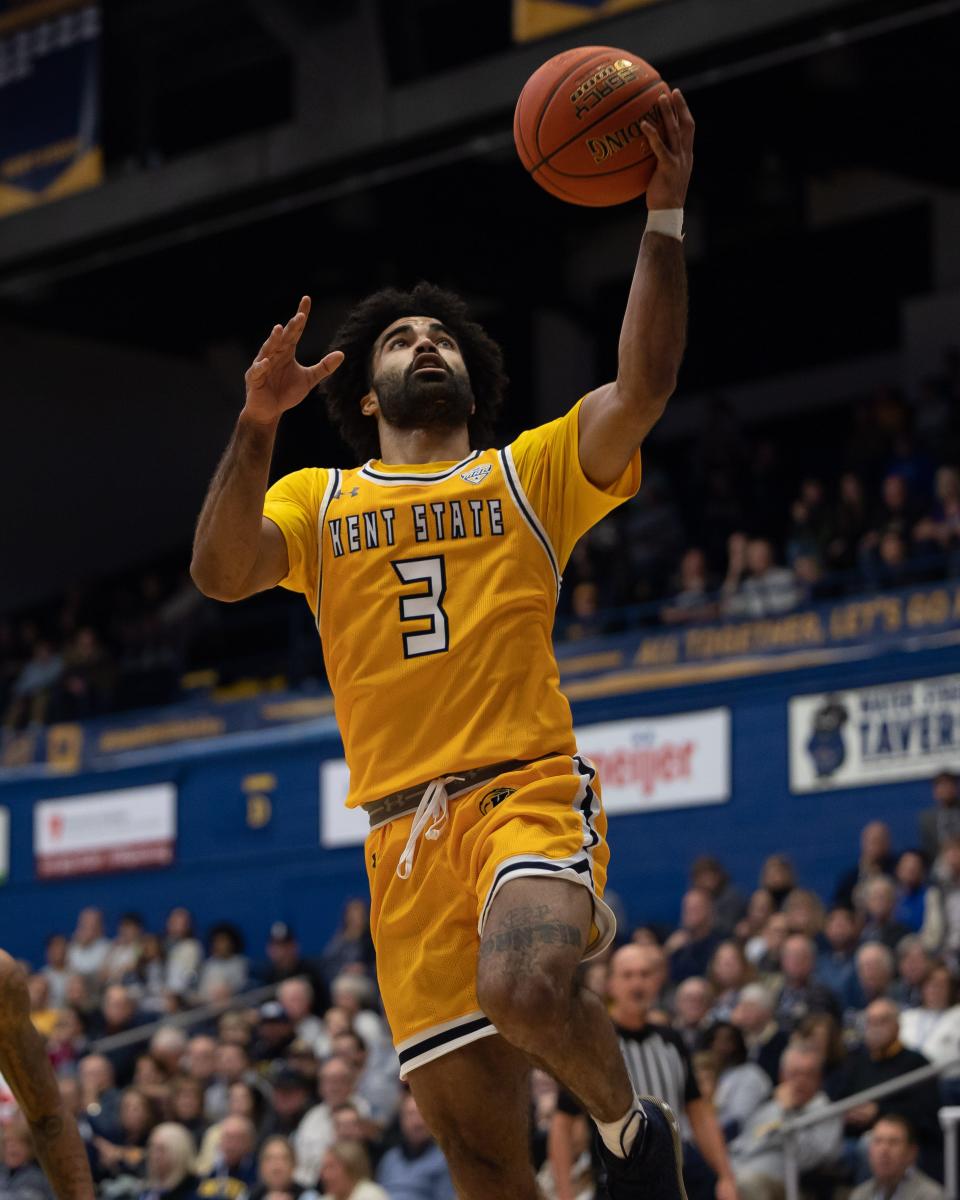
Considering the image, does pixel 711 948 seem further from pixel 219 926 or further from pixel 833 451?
pixel 833 451

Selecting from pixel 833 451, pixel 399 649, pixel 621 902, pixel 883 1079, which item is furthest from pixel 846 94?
pixel 399 649

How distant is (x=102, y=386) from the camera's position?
27.8 m

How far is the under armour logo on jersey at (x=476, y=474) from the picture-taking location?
5.16 meters

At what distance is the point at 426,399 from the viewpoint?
207 inches

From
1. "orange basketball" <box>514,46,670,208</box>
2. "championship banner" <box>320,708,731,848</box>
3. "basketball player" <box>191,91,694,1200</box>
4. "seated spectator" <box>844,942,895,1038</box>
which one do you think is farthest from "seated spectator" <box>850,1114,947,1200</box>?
"championship banner" <box>320,708,731,848</box>

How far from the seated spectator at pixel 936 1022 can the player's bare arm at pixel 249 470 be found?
6.66 m

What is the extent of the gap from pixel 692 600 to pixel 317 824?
4.28 metres

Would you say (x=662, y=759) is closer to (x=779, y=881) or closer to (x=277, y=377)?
(x=779, y=881)

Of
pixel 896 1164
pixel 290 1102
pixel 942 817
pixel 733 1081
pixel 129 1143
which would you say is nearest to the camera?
pixel 896 1164

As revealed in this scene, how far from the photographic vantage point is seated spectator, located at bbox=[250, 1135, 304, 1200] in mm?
11211

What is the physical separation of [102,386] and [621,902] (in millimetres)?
14253

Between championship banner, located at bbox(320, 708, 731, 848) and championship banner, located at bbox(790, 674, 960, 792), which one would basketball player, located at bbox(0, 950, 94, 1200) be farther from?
championship banner, located at bbox(320, 708, 731, 848)

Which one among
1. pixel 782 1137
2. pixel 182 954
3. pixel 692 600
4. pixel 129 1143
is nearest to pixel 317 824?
pixel 182 954

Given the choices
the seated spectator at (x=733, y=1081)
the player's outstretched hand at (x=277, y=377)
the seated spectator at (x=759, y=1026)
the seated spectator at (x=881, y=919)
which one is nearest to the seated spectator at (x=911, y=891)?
the seated spectator at (x=881, y=919)
